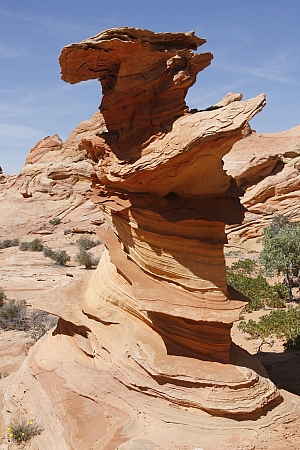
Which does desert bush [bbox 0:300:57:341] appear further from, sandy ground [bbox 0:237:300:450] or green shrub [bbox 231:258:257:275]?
green shrub [bbox 231:258:257:275]

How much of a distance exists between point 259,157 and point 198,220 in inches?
792

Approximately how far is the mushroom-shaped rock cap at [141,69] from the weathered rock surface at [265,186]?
18039 millimetres

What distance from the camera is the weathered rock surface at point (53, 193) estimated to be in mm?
34656

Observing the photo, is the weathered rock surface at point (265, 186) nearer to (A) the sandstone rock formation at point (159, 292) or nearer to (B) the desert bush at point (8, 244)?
(B) the desert bush at point (8, 244)

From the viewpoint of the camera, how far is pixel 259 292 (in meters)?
13.4

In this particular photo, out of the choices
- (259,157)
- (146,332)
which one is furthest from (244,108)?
(259,157)

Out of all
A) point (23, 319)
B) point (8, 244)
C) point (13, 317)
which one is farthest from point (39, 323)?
point (8, 244)

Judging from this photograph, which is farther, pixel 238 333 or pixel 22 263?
pixel 22 263

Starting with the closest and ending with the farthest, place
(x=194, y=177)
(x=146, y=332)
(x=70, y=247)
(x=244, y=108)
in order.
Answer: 1. (x=244, y=108)
2. (x=194, y=177)
3. (x=146, y=332)
4. (x=70, y=247)

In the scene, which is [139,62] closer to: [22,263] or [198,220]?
[198,220]

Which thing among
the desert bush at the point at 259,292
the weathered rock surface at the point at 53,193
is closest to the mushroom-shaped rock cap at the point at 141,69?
the desert bush at the point at 259,292

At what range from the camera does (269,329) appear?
10047 mm

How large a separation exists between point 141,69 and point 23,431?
4973 mm

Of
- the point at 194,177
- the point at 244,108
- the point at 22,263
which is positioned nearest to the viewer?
the point at 244,108
